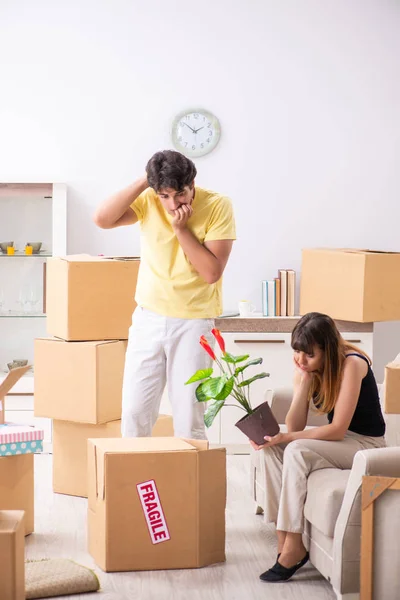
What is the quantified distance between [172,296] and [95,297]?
737 mm

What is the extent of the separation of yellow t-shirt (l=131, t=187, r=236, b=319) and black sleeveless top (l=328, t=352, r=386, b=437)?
0.63 m

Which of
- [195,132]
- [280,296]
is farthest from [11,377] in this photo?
[195,132]

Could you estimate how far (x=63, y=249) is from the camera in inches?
200

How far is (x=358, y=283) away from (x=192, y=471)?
191 cm

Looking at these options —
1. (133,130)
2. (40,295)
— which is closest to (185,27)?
(133,130)

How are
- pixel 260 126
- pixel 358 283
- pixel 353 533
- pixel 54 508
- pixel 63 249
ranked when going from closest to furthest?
pixel 353 533
pixel 54 508
pixel 358 283
pixel 63 249
pixel 260 126

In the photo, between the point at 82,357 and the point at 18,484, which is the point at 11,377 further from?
the point at 82,357

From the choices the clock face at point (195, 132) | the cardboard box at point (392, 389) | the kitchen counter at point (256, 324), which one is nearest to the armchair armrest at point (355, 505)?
the cardboard box at point (392, 389)

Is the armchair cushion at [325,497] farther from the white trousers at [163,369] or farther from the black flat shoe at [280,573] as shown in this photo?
the white trousers at [163,369]

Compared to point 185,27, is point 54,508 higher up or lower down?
lower down

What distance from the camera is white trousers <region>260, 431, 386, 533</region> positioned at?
307 centimetres

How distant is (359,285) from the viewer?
15.5 ft

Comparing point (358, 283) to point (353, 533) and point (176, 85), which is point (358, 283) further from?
point (353, 533)

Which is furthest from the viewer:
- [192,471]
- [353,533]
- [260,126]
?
[260,126]
